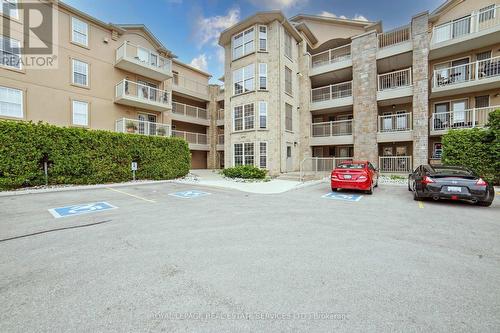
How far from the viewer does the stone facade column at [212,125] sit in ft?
86.1

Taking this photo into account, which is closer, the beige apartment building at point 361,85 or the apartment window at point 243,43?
the beige apartment building at point 361,85

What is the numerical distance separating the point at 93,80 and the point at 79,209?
14.1 m

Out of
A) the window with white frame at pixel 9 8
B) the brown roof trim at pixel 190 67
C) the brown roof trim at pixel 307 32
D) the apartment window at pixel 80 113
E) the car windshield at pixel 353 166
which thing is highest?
the brown roof trim at pixel 307 32

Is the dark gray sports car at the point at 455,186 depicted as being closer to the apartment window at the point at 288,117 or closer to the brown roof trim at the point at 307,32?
the apartment window at the point at 288,117

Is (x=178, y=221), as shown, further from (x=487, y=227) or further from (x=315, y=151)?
(x=315, y=151)

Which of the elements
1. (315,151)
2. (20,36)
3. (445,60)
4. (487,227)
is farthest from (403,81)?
(20,36)

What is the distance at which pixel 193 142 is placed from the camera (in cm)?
2469

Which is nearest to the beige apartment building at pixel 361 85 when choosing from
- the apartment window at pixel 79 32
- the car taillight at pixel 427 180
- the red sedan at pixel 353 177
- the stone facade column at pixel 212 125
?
the stone facade column at pixel 212 125

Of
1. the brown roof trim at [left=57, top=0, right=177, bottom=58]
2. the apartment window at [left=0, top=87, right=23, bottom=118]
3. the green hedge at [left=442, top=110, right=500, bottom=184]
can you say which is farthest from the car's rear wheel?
the brown roof trim at [left=57, top=0, right=177, bottom=58]

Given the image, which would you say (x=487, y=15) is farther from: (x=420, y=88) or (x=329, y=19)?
(x=329, y=19)

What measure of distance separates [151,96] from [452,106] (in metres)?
23.8

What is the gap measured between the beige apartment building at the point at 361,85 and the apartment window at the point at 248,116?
0.27ft

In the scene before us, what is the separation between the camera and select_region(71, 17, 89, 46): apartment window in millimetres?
15750

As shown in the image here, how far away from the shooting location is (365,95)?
686 inches
